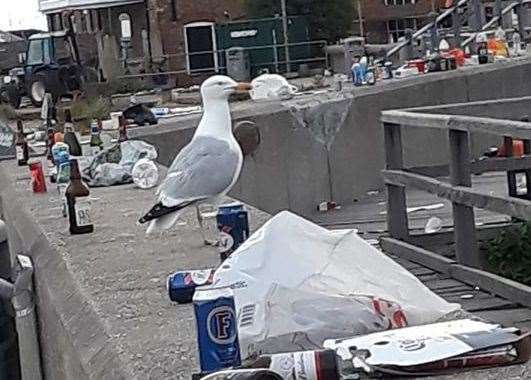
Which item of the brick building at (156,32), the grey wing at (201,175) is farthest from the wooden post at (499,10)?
the grey wing at (201,175)

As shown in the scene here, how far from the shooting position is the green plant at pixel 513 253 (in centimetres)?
819

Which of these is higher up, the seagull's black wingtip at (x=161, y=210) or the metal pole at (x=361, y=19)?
the metal pole at (x=361, y=19)

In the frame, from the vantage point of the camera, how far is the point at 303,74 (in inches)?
1096

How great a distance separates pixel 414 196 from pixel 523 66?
200 inches

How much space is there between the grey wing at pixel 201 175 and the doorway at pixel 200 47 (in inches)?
1053

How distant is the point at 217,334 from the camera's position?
331cm

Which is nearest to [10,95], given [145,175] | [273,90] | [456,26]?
[456,26]

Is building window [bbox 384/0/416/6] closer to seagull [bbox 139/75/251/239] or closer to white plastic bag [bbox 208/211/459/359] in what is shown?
seagull [bbox 139/75/251/239]

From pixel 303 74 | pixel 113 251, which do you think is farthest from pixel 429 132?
pixel 303 74

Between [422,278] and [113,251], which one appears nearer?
[113,251]

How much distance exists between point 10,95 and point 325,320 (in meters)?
27.6

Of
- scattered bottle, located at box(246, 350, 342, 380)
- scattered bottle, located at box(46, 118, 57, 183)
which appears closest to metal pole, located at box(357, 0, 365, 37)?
scattered bottle, located at box(46, 118, 57, 183)

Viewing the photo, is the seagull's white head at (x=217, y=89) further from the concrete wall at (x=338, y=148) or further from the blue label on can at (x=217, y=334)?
the concrete wall at (x=338, y=148)

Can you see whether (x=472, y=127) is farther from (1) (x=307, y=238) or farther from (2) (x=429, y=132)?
(2) (x=429, y=132)
